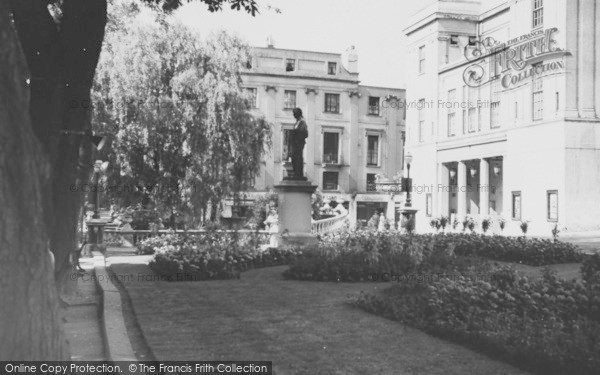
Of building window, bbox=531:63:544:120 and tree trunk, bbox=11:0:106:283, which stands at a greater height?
building window, bbox=531:63:544:120

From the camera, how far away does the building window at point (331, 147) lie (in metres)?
59.4

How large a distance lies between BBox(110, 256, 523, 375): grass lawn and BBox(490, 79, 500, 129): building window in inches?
1345

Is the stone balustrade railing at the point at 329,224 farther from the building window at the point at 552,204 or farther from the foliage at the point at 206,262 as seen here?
the building window at the point at 552,204

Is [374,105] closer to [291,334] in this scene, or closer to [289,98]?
[289,98]

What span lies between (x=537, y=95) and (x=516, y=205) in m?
6.86

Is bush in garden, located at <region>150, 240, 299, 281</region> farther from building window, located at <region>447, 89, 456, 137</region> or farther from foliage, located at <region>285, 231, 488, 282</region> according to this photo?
building window, located at <region>447, 89, 456, 137</region>

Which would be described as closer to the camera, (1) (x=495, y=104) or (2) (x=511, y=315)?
(2) (x=511, y=315)

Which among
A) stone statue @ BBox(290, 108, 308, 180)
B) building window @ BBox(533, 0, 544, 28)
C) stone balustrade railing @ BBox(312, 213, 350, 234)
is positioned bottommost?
stone balustrade railing @ BBox(312, 213, 350, 234)

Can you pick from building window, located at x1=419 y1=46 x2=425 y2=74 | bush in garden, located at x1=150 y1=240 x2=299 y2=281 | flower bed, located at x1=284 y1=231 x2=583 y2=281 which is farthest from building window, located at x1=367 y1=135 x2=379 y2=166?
bush in garden, located at x1=150 y1=240 x2=299 y2=281

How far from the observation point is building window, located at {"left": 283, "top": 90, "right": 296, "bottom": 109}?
2255 inches

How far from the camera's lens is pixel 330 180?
59344 mm

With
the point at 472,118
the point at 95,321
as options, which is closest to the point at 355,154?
the point at 472,118

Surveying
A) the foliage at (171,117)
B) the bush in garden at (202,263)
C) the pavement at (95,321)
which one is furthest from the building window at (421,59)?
the pavement at (95,321)

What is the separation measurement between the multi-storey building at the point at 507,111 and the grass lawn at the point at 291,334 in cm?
2768
